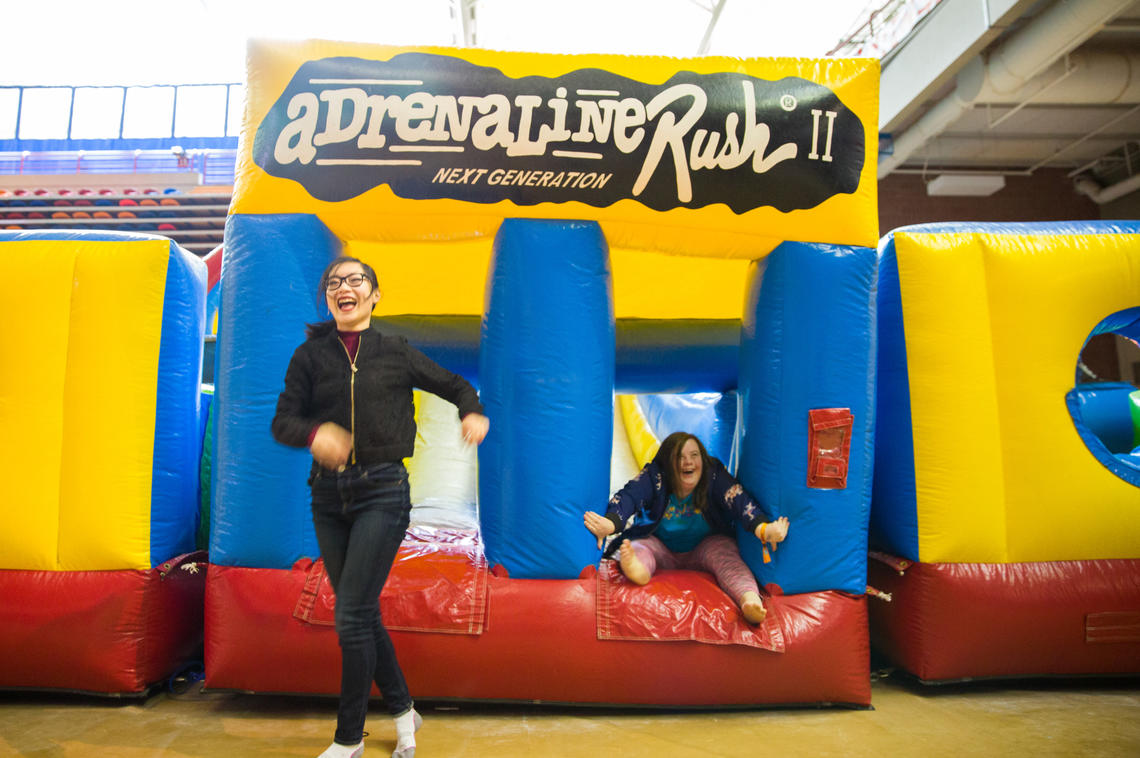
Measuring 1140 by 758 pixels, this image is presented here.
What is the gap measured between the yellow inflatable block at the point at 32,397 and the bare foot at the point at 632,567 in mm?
1592

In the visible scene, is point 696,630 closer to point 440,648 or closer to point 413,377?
point 440,648

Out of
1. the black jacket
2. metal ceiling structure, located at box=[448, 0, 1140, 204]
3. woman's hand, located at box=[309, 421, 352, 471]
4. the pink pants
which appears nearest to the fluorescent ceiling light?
metal ceiling structure, located at box=[448, 0, 1140, 204]

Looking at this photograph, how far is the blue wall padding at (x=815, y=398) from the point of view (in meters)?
2.04

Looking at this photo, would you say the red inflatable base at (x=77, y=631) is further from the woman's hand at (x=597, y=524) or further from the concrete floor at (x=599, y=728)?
the woman's hand at (x=597, y=524)

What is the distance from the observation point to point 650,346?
2750 mm

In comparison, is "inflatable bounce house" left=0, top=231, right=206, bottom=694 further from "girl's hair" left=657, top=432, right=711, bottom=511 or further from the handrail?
the handrail

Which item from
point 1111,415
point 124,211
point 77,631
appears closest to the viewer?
point 77,631

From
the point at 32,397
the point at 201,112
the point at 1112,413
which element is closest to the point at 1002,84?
the point at 1112,413

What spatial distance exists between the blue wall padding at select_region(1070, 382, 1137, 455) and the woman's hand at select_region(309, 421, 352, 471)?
3396 mm

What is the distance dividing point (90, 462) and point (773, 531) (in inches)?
76.1

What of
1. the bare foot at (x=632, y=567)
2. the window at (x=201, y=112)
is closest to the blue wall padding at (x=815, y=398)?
the bare foot at (x=632, y=567)

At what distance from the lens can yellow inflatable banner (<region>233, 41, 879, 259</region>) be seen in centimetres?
204

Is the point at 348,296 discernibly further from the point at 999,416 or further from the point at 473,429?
the point at 999,416

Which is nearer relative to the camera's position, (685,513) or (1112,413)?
(685,513)
